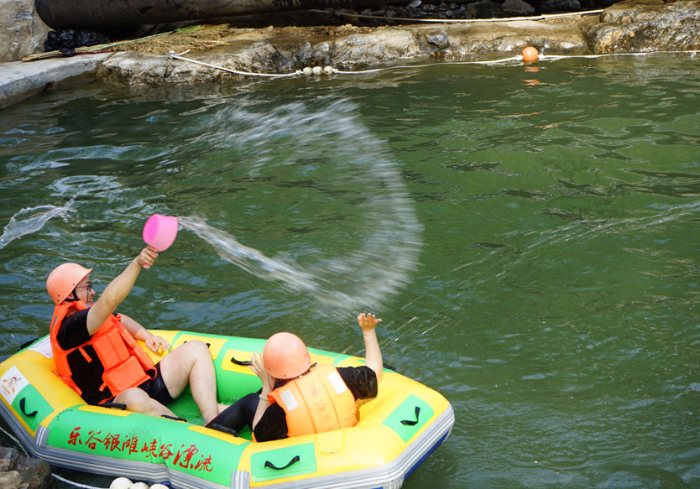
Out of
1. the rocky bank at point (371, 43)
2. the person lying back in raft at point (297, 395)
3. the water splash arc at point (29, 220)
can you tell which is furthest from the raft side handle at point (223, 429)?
the rocky bank at point (371, 43)

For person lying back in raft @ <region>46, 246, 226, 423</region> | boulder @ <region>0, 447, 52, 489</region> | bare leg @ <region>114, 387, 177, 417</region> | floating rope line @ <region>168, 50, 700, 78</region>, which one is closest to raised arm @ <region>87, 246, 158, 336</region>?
person lying back in raft @ <region>46, 246, 226, 423</region>

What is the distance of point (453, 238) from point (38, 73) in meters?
10.6

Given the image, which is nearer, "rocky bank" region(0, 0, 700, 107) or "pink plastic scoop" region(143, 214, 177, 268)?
"pink plastic scoop" region(143, 214, 177, 268)

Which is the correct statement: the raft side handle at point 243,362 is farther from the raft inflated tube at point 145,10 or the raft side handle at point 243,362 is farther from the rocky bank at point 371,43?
the raft inflated tube at point 145,10

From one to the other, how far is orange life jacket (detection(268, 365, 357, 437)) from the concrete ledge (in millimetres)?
11662

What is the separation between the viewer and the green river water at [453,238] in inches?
173

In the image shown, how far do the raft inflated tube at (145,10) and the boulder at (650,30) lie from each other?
5.01 m

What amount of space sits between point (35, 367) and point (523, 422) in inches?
128

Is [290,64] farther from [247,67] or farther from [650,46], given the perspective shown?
[650,46]

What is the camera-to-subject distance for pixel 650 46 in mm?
13078

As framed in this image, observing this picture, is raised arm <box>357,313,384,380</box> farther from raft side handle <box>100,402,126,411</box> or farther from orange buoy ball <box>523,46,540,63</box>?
orange buoy ball <box>523,46,540,63</box>

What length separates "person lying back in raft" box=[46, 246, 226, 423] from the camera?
4.39 metres

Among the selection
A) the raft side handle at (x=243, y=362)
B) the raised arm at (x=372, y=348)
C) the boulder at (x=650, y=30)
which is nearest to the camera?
the raised arm at (x=372, y=348)

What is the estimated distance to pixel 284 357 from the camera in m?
3.81
